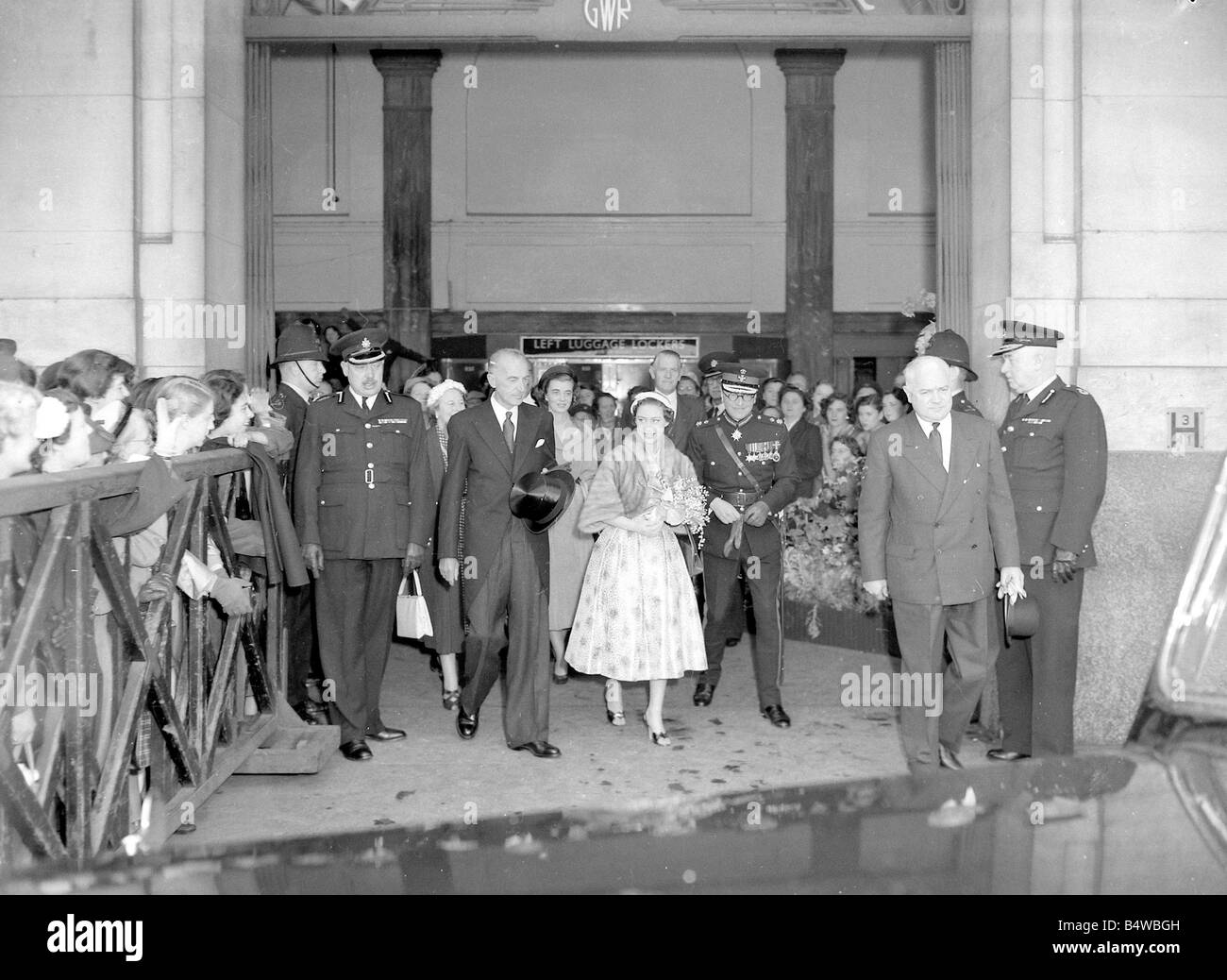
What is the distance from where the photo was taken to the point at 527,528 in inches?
226

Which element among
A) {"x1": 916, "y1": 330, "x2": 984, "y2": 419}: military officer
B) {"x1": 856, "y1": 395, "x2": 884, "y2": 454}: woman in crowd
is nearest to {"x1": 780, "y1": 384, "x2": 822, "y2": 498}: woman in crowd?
{"x1": 856, "y1": 395, "x2": 884, "y2": 454}: woman in crowd

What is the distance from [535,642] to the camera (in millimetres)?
5703

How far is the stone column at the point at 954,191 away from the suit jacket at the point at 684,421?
164 cm

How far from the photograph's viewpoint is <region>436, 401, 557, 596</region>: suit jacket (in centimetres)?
571

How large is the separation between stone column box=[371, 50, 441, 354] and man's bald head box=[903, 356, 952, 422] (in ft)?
42.6

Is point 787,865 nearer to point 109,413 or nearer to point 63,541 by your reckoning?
point 63,541

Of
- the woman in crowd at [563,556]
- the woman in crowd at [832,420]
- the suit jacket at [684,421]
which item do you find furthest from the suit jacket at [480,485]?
the woman in crowd at [832,420]

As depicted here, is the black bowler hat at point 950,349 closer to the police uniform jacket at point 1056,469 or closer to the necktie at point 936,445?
the police uniform jacket at point 1056,469

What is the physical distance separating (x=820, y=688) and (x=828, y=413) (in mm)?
4137

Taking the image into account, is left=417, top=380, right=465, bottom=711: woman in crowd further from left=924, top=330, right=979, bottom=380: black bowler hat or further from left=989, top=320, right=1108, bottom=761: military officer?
left=989, top=320, right=1108, bottom=761: military officer

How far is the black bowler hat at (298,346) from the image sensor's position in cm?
652

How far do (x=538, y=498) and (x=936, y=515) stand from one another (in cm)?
180

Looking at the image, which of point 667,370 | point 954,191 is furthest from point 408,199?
point 954,191

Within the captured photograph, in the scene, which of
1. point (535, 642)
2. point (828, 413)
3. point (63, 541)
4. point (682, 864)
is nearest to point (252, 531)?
point (535, 642)
